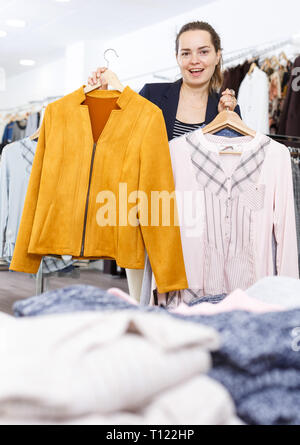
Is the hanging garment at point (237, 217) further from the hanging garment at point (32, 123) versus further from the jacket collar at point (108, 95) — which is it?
the hanging garment at point (32, 123)

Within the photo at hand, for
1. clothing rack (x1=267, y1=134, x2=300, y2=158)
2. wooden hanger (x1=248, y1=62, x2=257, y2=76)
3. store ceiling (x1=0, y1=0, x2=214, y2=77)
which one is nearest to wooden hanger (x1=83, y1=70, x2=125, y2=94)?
clothing rack (x1=267, y1=134, x2=300, y2=158)

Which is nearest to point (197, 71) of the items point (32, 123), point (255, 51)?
point (255, 51)

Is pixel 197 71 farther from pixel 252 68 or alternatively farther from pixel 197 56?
pixel 252 68

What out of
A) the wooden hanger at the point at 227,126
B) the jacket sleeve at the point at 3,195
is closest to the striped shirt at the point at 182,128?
the wooden hanger at the point at 227,126

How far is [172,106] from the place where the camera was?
2.03m

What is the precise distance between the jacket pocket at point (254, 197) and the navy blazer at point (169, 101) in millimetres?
477

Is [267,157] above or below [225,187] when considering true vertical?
above

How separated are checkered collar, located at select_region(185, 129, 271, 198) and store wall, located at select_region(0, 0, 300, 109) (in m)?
2.02

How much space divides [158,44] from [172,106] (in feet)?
11.1

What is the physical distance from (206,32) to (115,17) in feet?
10.5

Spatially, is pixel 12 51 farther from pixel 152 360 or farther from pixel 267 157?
pixel 152 360

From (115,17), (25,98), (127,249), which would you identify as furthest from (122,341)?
(25,98)

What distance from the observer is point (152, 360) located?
21.6 inches

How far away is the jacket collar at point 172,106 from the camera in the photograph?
6.60 feet
